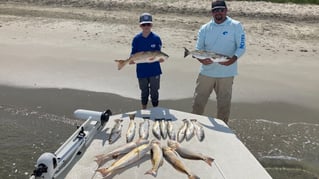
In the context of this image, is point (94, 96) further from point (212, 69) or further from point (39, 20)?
point (39, 20)

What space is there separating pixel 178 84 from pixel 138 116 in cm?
489

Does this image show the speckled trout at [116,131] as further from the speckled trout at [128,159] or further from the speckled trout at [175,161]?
the speckled trout at [175,161]

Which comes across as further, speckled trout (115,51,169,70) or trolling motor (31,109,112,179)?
speckled trout (115,51,169,70)

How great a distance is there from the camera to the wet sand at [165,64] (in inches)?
428

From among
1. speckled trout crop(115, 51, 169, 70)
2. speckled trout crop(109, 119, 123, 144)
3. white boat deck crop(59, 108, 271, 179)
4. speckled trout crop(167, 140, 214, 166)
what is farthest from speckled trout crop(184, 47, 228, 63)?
speckled trout crop(167, 140, 214, 166)

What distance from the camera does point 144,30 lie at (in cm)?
841

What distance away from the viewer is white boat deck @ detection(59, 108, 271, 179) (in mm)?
5766

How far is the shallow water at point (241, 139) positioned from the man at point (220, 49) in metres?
1.29

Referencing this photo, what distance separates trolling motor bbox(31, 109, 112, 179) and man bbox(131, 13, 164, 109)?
144cm

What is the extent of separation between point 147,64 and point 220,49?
4.53 ft

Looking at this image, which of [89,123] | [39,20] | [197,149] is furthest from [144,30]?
[39,20]

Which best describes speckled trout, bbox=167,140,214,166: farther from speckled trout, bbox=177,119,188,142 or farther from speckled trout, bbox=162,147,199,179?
speckled trout, bbox=177,119,188,142

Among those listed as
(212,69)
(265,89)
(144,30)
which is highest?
(144,30)

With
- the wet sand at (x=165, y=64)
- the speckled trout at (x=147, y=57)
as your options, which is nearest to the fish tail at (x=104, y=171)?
the speckled trout at (x=147, y=57)
